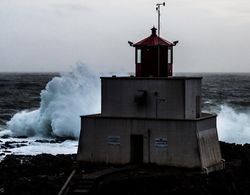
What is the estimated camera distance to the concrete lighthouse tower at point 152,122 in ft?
49.6

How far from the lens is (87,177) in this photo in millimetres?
14133

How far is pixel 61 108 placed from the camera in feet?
98.4

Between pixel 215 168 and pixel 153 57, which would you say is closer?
pixel 215 168

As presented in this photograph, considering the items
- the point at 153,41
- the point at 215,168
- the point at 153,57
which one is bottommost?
the point at 215,168

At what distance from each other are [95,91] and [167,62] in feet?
51.1

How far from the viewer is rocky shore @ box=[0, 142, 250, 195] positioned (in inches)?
542

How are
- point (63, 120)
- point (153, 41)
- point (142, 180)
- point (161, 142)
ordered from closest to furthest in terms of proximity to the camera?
point (142, 180), point (161, 142), point (153, 41), point (63, 120)

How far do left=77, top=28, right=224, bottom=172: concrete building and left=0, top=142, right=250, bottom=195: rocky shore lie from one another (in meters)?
0.40

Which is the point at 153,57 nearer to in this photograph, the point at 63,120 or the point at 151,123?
the point at 151,123

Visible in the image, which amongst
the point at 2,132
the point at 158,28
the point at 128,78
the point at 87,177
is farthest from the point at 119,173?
the point at 2,132

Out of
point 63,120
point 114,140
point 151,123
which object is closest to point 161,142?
point 151,123

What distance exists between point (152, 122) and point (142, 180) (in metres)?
1.85

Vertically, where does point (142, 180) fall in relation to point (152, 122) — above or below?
below

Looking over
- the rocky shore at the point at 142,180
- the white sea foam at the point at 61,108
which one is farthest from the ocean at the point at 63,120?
the rocky shore at the point at 142,180
